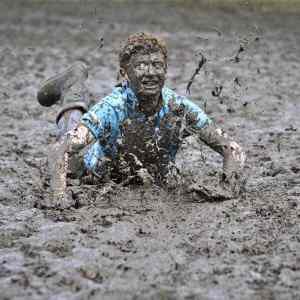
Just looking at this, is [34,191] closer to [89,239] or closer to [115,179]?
[115,179]

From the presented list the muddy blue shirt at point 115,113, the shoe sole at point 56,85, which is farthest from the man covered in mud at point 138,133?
the shoe sole at point 56,85

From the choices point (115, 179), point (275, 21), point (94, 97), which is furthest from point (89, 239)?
point (275, 21)

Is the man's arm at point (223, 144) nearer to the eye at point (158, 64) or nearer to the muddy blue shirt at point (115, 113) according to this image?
the muddy blue shirt at point (115, 113)

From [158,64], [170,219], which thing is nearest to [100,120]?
[158,64]

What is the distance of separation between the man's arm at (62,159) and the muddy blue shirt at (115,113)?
0.34 feet

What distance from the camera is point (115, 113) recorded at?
16.3ft

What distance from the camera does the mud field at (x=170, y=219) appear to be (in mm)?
3662

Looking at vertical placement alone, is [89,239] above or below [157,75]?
below

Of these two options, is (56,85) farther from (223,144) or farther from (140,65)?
(223,144)

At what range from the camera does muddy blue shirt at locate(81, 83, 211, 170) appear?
4.90m

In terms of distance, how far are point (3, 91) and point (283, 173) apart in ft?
15.4

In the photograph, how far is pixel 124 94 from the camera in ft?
16.4

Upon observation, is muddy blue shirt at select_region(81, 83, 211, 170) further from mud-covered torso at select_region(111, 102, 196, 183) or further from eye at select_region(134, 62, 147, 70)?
eye at select_region(134, 62, 147, 70)

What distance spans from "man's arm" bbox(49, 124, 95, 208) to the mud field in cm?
11
